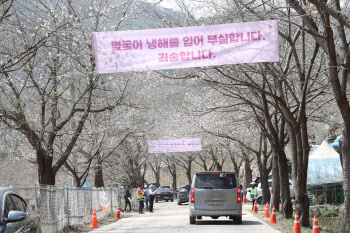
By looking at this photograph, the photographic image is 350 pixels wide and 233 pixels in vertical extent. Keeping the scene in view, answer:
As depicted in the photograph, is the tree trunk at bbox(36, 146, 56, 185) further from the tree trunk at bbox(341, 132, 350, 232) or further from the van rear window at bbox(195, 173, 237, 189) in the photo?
the tree trunk at bbox(341, 132, 350, 232)

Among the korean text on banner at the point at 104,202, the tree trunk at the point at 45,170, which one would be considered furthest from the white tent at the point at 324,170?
the tree trunk at the point at 45,170

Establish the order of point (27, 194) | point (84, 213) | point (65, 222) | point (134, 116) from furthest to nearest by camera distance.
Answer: point (134, 116), point (84, 213), point (65, 222), point (27, 194)

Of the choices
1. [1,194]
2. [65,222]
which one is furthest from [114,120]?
[1,194]

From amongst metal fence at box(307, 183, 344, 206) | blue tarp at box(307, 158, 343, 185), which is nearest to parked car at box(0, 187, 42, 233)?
blue tarp at box(307, 158, 343, 185)

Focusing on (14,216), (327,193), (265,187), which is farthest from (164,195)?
(14,216)

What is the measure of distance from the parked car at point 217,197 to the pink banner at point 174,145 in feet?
65.3

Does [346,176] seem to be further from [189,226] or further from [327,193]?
[327,193]

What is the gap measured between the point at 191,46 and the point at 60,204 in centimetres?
754

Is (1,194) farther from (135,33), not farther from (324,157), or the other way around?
(324,157)

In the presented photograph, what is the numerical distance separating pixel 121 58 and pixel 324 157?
68.2 feet

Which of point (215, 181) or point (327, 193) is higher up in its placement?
point (215, 181)

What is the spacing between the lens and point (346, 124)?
37.9 feet

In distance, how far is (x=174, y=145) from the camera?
3809cm

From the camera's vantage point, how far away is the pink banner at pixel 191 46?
11711mm
